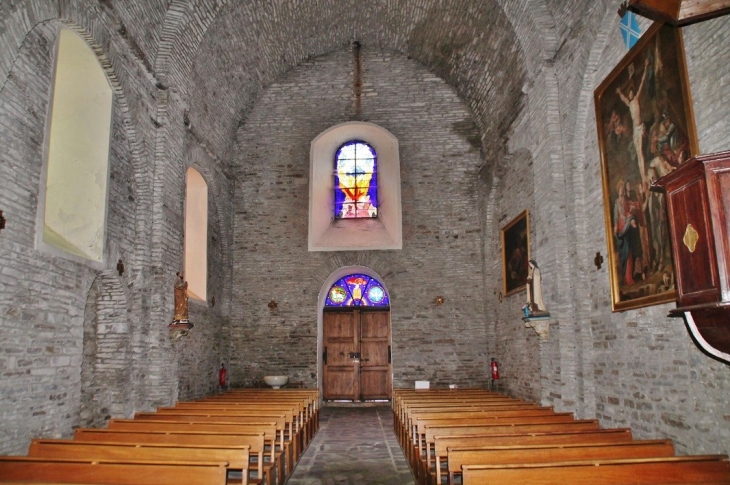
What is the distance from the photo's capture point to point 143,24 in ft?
30.1

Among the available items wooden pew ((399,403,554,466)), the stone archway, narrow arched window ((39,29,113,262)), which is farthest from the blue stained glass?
the stone archway

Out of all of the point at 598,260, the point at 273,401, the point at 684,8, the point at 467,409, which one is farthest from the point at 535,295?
the point at 684,8

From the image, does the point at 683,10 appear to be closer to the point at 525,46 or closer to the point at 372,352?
the point at 525,46

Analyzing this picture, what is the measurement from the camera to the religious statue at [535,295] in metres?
9.02

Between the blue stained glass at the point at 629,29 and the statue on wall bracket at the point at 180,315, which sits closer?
the blue stained glass at the point at 629,29

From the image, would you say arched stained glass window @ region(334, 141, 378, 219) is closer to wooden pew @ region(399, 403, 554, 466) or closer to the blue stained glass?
wooden pew @ region(399, 403, 554, 466)

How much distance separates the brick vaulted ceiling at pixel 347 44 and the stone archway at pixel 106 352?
4.53m

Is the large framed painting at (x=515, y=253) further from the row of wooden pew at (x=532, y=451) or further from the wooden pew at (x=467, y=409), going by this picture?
the row of wooden pew at (x=532, y=451)

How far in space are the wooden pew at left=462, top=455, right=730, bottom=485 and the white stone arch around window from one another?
32.9 feet

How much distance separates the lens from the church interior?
632cm

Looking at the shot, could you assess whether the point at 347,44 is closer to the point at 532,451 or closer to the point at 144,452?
the point at 144,452

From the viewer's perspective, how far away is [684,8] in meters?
4.14

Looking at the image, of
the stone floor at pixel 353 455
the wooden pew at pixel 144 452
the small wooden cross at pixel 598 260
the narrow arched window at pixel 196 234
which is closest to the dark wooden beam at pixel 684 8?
the small wooden cross at pixel 598 260

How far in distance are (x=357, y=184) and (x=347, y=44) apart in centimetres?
367
